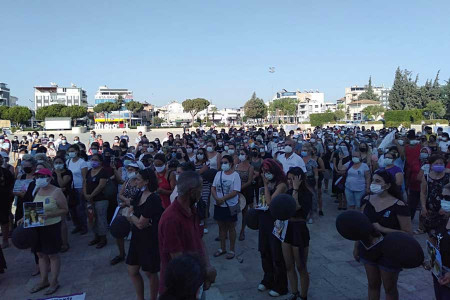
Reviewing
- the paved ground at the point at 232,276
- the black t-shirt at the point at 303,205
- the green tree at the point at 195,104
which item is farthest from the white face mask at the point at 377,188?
the green tree at the point at 195,104

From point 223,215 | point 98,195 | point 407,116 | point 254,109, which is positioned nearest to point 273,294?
point 223,215

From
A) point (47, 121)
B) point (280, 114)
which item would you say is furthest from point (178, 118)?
point (47, 121)

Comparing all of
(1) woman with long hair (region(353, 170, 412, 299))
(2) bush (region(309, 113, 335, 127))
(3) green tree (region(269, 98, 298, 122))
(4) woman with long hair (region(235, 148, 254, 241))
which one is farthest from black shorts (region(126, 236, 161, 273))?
(3) green tree (region(269, 98, 298, 122))

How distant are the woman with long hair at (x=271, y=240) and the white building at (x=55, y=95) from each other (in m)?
135

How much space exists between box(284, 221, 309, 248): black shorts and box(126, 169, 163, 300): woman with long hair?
4.93ft

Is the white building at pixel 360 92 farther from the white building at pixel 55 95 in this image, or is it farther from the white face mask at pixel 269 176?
the white face mask at pixel 269 176

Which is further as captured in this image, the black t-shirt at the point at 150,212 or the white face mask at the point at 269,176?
the white face mask at the point at 269,176

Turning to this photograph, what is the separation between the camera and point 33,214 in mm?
4336

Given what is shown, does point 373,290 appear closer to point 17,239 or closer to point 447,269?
point 447,269

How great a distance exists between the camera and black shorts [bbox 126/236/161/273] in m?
3.73

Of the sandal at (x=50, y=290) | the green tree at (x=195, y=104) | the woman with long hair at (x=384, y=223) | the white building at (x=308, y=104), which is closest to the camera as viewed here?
the woman with long hair at (x=384, y=223)

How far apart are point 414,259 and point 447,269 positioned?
37cm

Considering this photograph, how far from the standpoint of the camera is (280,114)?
322 ft

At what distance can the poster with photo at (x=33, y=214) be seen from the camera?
432 cm
